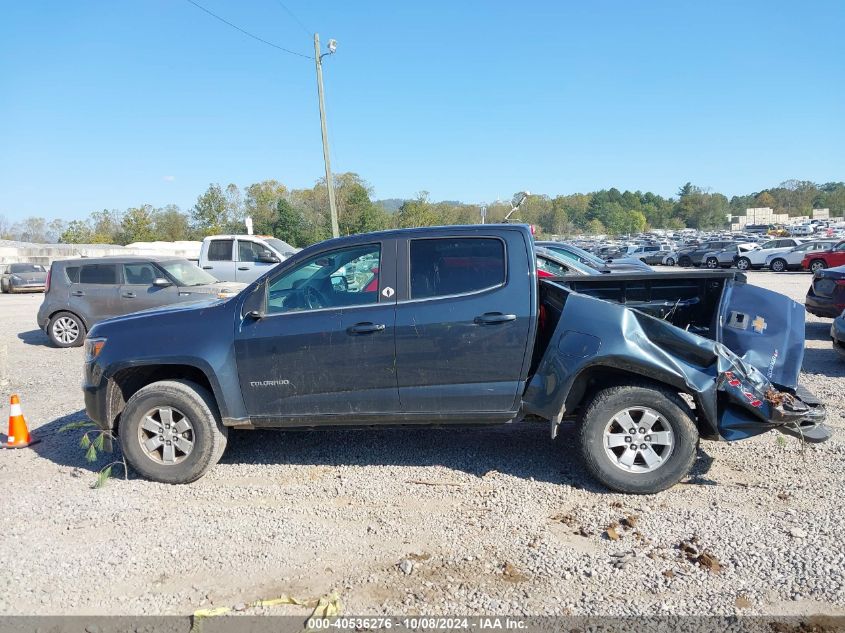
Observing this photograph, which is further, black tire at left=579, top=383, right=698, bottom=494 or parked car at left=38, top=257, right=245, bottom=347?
parked car at left=38, top=257, right=245, bottom=347

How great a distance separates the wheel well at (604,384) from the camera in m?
4.63

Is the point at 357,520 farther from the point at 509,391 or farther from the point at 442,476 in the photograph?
the point at 509,391

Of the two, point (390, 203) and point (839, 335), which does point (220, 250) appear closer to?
point (839, 335)

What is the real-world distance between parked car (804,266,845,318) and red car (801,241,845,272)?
19.3m

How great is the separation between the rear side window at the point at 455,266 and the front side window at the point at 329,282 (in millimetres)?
322

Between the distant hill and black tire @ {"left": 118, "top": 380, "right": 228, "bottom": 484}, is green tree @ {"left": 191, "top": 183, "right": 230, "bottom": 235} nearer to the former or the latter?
the distant hill

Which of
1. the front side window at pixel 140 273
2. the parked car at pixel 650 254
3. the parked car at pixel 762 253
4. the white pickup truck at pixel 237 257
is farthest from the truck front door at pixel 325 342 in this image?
the parked car at pixel 650 254

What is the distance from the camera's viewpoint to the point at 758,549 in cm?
380

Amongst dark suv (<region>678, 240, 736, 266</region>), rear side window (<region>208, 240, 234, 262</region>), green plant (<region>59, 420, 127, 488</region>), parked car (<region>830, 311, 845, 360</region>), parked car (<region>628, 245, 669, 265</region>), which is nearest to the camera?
green plant (<region>59, 420, 127, 488</region>)

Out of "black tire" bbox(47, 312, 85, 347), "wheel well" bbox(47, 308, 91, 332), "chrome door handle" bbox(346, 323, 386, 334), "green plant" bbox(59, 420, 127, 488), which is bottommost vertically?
"green plant" bbox(59, 420, 127, 488)

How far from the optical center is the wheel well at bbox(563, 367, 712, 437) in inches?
182

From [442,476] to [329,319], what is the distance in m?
1.49

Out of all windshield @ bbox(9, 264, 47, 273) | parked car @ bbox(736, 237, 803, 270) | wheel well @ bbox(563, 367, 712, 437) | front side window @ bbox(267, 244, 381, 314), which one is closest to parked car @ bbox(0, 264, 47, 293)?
windshield @ bbox(9, 264, 47, 273)

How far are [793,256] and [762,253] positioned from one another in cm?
218
